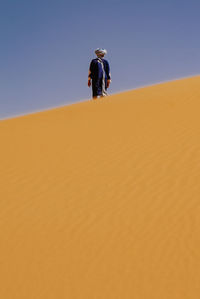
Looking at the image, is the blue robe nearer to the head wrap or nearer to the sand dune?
the head wrap

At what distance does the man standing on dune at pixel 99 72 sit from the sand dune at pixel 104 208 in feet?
8.46

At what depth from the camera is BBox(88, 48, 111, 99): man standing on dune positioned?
10797 millimetres

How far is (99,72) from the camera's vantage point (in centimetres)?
1093

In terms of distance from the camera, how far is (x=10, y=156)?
7.26 m

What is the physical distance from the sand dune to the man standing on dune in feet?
8.46

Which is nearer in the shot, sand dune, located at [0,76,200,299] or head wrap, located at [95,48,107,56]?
sand dune, located at [0,76,200,299]

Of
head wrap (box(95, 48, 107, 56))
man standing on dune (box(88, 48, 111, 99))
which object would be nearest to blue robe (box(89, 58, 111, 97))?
man standing on dune (box(88, 48, 111, 99))

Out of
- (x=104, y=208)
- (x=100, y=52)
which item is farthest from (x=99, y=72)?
(x=104, y=208)

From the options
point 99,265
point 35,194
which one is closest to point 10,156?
point 35,194

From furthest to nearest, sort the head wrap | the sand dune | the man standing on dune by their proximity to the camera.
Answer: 1. the man standing on dune
2. the head wrap
3. the sand dune

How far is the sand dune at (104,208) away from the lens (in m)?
3.65

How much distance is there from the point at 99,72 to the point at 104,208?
6.65m

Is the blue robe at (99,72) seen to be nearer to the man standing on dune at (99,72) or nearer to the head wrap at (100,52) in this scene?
the man standing on dune at (99,72)

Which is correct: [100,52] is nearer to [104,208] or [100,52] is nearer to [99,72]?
[99,72]
